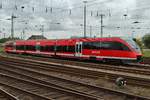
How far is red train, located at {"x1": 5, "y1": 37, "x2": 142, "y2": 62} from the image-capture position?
90.0 feet

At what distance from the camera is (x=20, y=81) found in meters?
17.6

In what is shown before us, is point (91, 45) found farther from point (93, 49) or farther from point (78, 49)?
point (78, 49)

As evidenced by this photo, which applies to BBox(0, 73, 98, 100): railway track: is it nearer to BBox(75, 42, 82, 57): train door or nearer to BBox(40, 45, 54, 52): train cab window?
BBox(75, 42, 82, 57): train door

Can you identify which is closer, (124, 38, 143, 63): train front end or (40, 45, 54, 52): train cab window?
(124, 38, 143, 63): train front end

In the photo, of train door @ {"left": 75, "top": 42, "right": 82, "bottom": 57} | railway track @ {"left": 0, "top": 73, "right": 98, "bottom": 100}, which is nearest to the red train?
train door @ {"left": 75, "top": 42, "right": 82, "bottom": 57}

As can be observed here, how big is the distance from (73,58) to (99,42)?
250 inches

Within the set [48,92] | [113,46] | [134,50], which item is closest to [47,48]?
[113,46]

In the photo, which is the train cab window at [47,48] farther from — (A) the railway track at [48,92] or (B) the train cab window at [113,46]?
(A) the railway track at [48,92]

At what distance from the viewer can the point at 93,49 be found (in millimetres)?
31594

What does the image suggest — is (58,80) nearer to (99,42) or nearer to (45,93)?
(45,93)

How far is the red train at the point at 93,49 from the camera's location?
27.4 m

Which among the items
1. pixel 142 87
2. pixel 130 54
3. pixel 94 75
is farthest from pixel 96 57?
pixel 142 87

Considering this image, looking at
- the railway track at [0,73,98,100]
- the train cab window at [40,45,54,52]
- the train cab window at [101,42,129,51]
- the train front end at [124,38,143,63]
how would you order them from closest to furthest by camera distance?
the railway track at [0,73,98,100] < the train front end at [124,38,143,63] < the train cab window at [101,42,129,51] < the train cab window at [40,45,54,52]

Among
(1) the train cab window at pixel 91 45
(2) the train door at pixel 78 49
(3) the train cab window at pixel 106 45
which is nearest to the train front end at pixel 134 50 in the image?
(3) the train cab window at pixel 106 45
